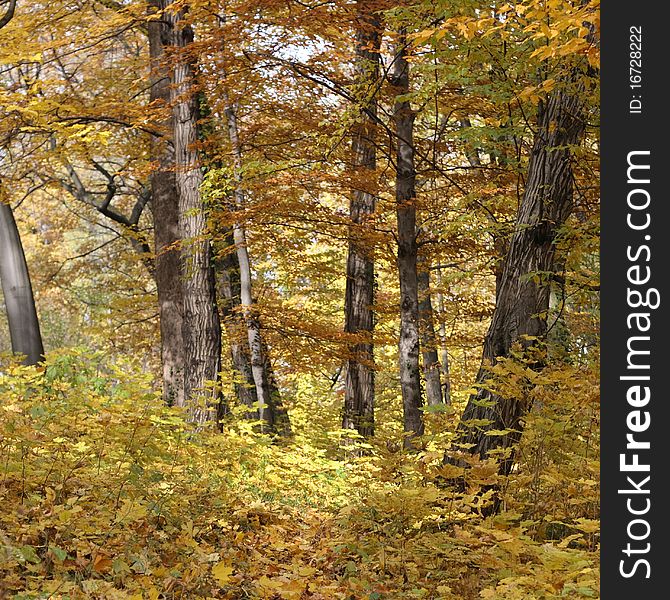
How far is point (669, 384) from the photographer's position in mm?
4480

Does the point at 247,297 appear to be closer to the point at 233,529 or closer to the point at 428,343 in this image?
the point at 428,343

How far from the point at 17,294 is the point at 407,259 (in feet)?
28.7

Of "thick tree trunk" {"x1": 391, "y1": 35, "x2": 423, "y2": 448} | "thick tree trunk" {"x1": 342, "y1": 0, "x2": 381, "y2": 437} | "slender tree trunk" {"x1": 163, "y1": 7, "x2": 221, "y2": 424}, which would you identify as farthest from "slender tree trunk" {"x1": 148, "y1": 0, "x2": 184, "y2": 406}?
"thick tree trunk" {"x1": 391, "y1": 35, "x2": 423, "y2": 448}

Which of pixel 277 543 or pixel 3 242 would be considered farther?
pixel 3 242

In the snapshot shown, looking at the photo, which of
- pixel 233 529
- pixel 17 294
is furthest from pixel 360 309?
pixel 17 294

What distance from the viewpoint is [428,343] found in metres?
12.8

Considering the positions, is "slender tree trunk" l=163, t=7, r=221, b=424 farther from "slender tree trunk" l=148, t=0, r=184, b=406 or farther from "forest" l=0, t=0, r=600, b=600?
"slender tree trunk" l=148, t=0, r=184, b=406

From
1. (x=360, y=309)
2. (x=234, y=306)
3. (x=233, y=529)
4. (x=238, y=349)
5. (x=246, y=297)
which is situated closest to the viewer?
(x=233, y=529)

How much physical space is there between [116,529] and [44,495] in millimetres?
908

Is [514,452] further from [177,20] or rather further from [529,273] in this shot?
[177,20]

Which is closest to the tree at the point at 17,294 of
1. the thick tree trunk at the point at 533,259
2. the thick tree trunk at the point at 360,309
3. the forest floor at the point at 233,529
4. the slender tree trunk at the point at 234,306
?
the slender tree trunk at the point at 234,306

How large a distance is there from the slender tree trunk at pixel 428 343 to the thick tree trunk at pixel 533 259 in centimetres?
544

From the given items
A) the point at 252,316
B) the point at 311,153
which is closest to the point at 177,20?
the point at 311,153

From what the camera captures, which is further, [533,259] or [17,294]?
[17,294]
